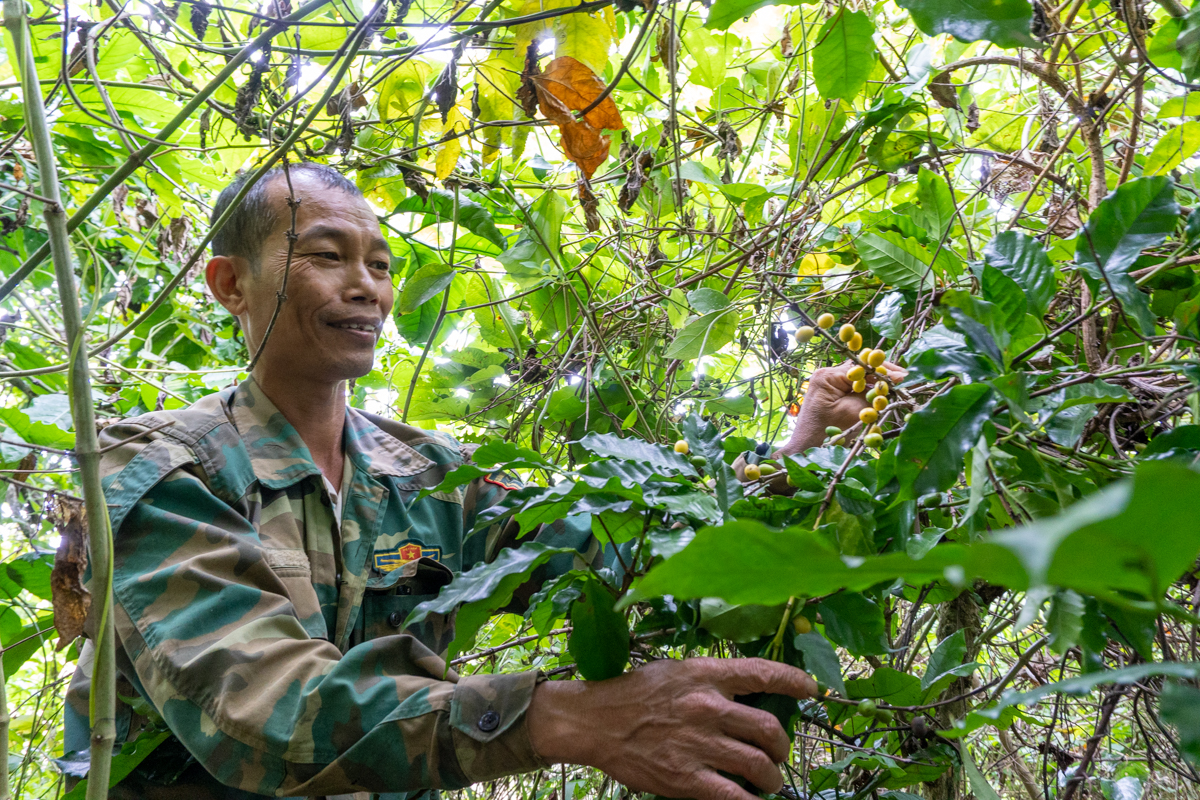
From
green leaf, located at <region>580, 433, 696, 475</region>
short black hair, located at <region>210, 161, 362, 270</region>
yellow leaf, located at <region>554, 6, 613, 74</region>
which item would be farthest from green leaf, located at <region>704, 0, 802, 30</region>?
short black hair, located at <region>210, 161, 362, 270</region>

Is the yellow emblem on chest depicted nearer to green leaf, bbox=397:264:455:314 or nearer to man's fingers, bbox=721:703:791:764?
green leaf, bbox=397:264:455:314

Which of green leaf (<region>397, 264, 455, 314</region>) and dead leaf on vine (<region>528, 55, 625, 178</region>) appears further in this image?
green leaf (<region>397, 264, 455, 314</region>)

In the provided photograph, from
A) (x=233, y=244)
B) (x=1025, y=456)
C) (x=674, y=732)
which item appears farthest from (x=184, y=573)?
(x=1025, y=456)

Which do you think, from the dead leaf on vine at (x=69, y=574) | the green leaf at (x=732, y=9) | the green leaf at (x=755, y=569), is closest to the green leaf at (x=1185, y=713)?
the green leaf at (x=755, y=569)

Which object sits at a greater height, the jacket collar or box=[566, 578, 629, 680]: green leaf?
the jacket collar

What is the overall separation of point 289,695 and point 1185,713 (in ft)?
2.75

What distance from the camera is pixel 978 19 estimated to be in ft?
2.35

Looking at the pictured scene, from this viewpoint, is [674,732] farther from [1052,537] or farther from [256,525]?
[256,525]

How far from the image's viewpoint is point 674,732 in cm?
75

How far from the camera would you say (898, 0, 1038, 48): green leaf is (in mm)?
702

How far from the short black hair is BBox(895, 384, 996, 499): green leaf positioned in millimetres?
1182

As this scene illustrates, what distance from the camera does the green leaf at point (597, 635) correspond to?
79 centimetres

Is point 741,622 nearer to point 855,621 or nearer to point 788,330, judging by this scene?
point 855,621

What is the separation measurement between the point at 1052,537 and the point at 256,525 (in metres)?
1.33
